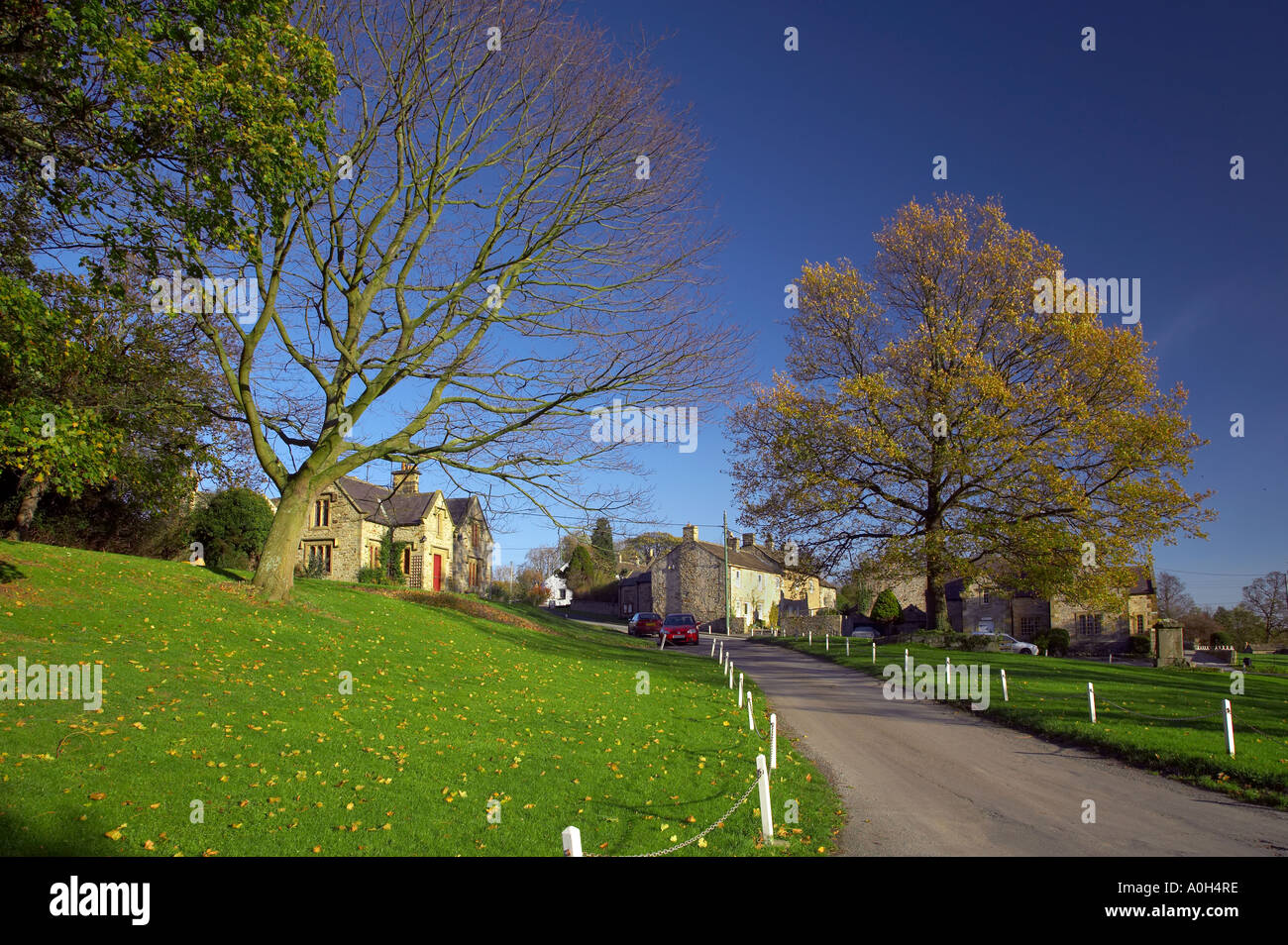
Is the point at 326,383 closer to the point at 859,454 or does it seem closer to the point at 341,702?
the point at 341,702

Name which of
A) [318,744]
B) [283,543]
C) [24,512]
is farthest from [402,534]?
[318,744]

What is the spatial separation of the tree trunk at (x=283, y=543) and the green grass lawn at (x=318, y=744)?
1.40 ft

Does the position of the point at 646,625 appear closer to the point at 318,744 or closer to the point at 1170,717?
the point at 1170,717

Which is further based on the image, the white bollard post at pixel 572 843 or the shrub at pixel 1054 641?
the shrub at pixel 1054 641

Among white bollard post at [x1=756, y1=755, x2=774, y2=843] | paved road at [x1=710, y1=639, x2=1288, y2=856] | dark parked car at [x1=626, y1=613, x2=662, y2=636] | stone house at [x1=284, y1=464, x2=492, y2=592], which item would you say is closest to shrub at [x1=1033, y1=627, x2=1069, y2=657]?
dark parked car at [x1=626, y1=613, x2=662, y2=636]

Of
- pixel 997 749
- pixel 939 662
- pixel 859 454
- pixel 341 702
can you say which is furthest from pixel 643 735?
pixel 859 454

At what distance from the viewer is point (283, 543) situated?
16953mm

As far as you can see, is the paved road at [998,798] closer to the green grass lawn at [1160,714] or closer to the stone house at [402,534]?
the green grass lawn at [1160,714]

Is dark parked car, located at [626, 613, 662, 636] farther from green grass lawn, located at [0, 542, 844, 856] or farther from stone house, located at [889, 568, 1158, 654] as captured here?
green grass lawn, located at [0, 542, 844, 856]

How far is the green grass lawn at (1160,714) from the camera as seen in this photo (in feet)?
32.7

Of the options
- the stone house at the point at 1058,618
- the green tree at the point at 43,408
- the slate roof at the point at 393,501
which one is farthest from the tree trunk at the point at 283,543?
the stone house at the point at 1058,618

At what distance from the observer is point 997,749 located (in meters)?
12.0

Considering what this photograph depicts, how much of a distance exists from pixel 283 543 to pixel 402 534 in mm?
27933
